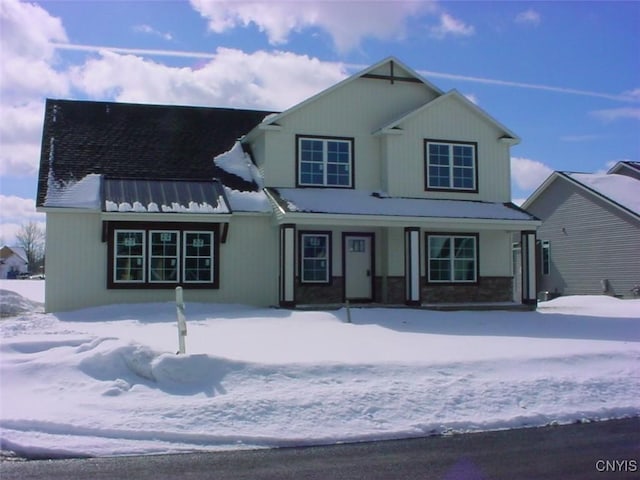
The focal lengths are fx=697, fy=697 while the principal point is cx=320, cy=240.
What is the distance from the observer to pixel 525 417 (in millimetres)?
8789

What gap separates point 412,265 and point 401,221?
1242 mm

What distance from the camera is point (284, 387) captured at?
9227 millimetres

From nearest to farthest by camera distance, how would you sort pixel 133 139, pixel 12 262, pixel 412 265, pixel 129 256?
pixel 129 256, pixel 412 265, pixel 133 139, pixel 12 262

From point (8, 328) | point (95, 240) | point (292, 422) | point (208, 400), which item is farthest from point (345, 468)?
point (95, 240)

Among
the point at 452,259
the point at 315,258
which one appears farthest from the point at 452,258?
the point at 315,258

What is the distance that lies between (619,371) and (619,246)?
17322 millimetres

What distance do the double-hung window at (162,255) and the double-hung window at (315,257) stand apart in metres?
2.46

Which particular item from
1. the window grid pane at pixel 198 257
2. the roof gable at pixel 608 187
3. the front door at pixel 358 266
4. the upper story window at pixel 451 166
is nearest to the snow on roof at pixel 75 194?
the window grid pane at pixel 198 257

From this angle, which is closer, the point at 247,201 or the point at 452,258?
the point at 247,201

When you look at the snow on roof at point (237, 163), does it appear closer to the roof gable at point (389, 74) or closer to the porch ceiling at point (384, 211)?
the porch ceiling at point (384, 211)

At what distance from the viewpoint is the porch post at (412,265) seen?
61.6ft

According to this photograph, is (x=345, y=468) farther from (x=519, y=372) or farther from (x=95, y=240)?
(x=95, y=240)

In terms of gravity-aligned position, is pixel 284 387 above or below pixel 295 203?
below

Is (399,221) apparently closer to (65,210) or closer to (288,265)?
(288,265)
